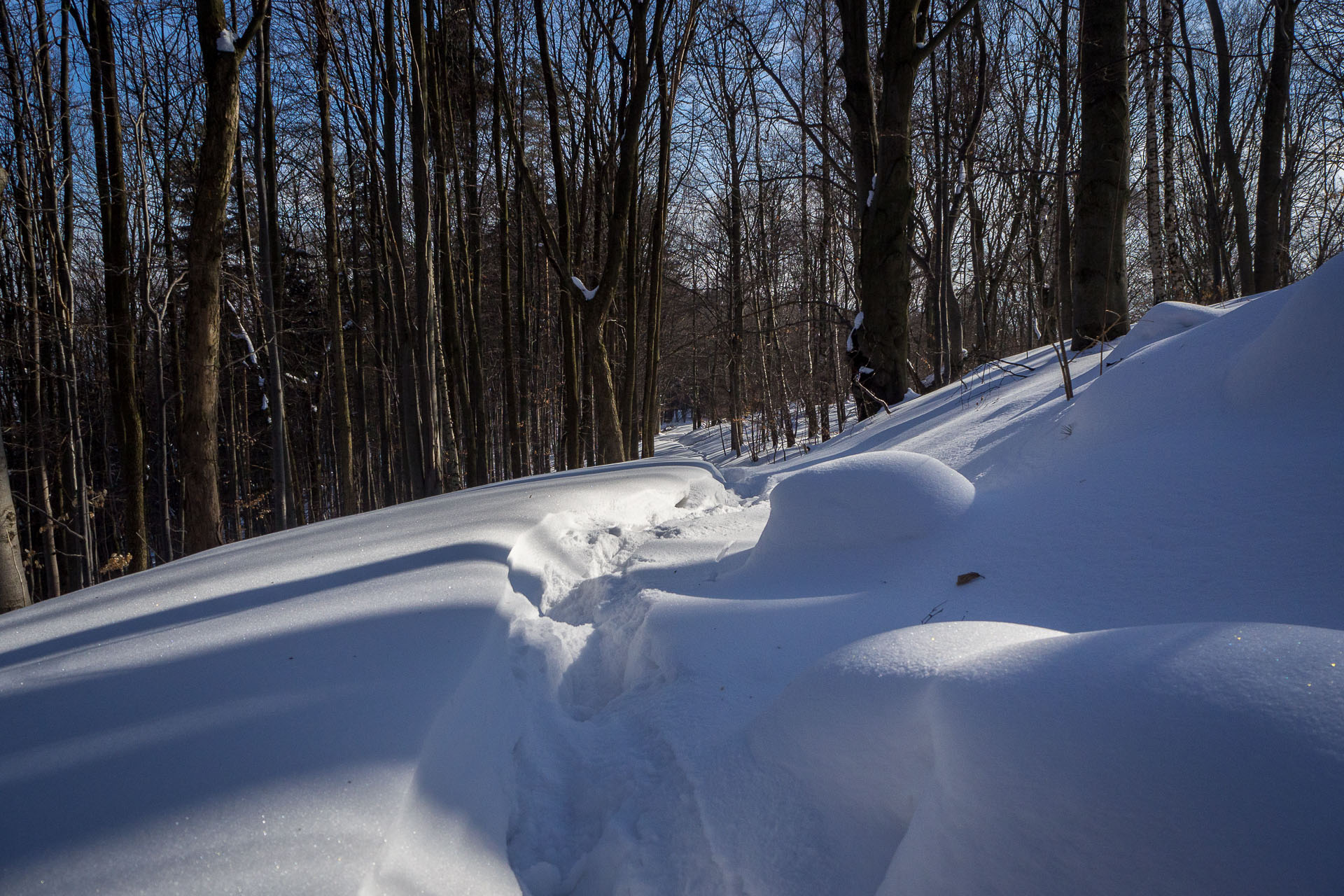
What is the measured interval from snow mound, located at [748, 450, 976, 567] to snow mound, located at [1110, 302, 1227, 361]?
2.27 m

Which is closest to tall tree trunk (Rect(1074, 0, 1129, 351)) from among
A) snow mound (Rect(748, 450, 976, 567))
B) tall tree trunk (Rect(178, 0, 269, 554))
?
snow mound (Rect(748, 450, 976, 567))

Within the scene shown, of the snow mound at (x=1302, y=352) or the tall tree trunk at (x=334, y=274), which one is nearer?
the snow mound at (x=1302, y=352)

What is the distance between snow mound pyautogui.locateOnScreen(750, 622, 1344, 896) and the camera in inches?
27.6

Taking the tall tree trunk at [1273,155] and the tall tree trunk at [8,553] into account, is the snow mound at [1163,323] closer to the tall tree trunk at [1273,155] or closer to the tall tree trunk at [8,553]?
the tall tree trunk at [1273,155]

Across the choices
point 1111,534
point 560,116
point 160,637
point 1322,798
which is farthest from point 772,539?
point 560,116

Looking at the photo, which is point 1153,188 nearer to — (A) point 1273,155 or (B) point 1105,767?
(A) point 1273,155

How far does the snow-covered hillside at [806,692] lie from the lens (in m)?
0.81

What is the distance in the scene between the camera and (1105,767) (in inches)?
31.8

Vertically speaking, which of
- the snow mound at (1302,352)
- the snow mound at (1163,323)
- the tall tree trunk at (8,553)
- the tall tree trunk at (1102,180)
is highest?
the tall tree trunk at (1102,180)

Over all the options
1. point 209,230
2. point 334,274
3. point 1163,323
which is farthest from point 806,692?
point 334,274

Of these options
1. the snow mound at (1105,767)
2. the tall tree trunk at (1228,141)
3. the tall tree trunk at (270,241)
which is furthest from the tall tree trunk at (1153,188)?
the tall tree trunk at (270,241)

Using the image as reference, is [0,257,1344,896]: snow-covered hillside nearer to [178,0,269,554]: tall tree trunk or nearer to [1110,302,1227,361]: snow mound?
[1110,302,1227,361]: snow mound

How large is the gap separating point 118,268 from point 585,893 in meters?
8.43

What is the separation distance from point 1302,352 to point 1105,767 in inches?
71.2
